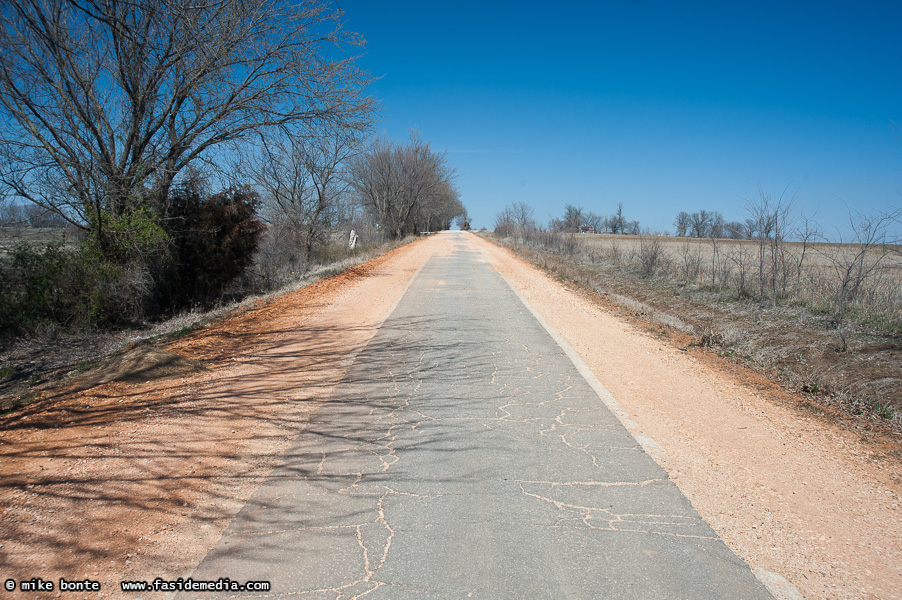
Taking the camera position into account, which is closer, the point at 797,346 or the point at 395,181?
the point at 797,346

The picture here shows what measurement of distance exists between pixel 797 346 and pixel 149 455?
9697 millimetres

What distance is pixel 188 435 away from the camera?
4.57 metres

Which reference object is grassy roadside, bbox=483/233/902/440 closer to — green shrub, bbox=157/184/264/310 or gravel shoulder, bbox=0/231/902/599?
gravel shoulder, bbox=0/231/902/599

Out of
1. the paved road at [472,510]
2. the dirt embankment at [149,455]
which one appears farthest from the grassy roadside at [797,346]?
the dirt embankment at [149,455]

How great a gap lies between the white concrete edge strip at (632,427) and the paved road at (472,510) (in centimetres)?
9

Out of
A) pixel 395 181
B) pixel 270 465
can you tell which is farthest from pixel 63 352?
pixel 395 181

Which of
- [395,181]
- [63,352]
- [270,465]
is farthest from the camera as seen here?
[395,181]

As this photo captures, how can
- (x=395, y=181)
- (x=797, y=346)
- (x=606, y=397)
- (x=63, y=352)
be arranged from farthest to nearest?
1. (x=395, y=181)
2. (x=63, y=352)
3. (x=797, y=346)
4. (x=606, y=397)

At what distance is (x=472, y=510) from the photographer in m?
3.39

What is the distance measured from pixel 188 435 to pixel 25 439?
1429 mm

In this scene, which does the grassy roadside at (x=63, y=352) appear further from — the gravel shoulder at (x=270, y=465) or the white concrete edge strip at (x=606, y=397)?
the white concrete edge strip at (x=606, y=397)

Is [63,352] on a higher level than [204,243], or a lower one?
lower

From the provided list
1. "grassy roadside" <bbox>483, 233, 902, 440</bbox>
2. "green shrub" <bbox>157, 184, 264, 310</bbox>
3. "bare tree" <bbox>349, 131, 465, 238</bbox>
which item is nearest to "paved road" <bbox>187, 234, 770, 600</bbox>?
"grassy roadside" <bbox>483, 233, 902, 440</bbox>

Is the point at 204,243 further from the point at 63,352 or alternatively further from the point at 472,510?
the point at 472,510
